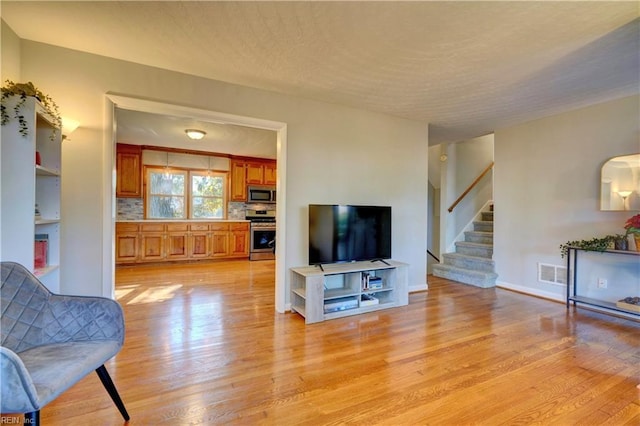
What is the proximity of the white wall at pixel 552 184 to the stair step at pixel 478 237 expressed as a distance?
618 millimetres

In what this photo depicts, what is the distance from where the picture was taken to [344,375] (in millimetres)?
2068

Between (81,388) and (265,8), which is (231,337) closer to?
(81,388)

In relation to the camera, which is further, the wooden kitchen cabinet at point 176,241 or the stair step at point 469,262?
the wooden kitchen cabinet at point 176,241

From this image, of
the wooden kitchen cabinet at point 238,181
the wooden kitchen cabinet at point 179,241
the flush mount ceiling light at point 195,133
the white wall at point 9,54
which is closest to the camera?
the white wall at point 9,54

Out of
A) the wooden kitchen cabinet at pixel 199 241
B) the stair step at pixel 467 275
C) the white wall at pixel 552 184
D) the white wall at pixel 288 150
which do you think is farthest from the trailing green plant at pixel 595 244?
the wooden kitchen cabinet at pixel 199 241

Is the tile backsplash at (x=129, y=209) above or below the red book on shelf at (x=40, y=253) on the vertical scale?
above

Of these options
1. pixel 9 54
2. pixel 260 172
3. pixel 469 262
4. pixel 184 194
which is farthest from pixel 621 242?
pixel 184 194

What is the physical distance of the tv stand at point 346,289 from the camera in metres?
3.06

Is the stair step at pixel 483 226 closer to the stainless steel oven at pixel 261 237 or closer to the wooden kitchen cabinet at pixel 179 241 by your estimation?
the stainless steel oven at pixel 261 237

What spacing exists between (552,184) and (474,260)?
5.35 feet

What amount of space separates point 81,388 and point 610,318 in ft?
A: 16.2

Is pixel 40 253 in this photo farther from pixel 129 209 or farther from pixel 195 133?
pixel 129 209

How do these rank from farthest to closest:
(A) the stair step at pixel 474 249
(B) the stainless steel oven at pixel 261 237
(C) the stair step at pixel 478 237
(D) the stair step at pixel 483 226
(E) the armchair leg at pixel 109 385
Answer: (B) the stainless steel oven at pixel 261 237, (D) the stair step at pixel 483 226, (C) the stair step at pixel 478 237, (A) the stair step at pixel 474 249, (E) the armchair leg at pixel 109 385

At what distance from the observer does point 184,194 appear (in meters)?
6.56
